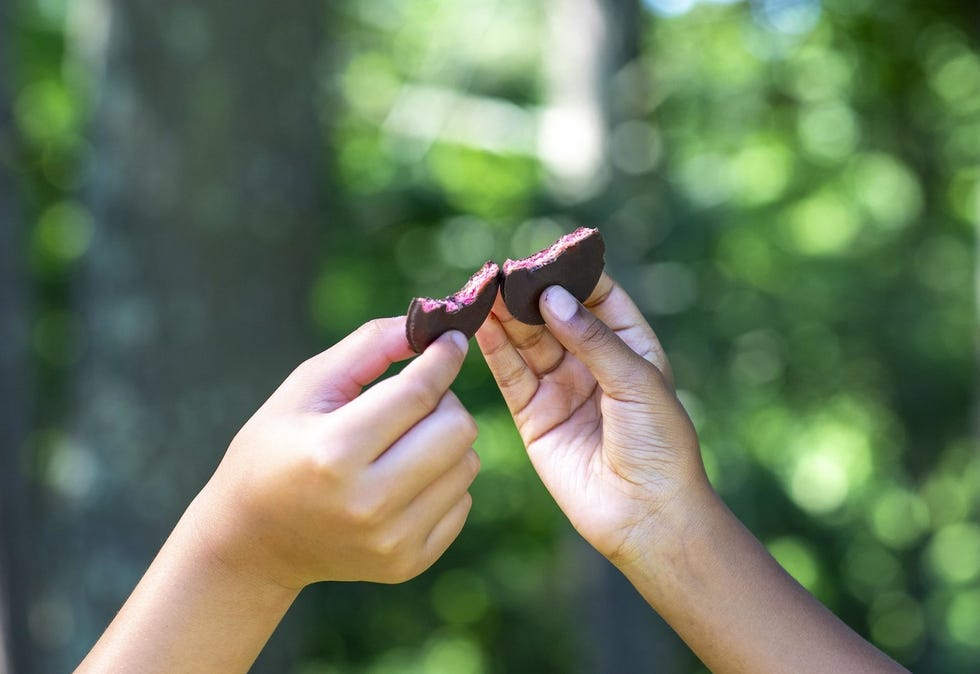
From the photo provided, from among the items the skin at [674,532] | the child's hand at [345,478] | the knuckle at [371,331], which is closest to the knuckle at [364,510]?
the child's hand at [345,478]

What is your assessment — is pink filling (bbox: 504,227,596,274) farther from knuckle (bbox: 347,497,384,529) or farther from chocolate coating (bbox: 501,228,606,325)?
knuckle (bbox: 347,497,384,529)

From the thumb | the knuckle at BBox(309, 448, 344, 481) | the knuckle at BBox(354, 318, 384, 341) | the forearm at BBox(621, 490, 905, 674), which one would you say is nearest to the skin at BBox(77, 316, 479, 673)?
the knuckle at BBox(309, 448, 344, 481)

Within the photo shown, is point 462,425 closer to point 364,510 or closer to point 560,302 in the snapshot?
point 364,510

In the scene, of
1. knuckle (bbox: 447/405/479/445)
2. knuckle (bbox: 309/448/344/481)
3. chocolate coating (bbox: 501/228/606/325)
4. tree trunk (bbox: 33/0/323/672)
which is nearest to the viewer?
knuckle (bbox: 309/448/344/481)

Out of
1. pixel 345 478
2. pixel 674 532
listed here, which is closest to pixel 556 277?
pixel 674 532

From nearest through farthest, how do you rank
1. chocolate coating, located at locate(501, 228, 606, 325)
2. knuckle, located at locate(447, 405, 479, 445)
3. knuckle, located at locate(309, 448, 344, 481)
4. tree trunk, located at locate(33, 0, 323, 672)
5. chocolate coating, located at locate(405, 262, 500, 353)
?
knuckle, located at locate(309, 448, 344, 481) < knuckle, located at locate(447, 405, 479, 445) < chocolate coating, located at locate(405, 262, 500, 353) < chocolate coating, located at locate(501, 228, 606, 325) < tree trunk, located at locate(33, 0, 323, 672)

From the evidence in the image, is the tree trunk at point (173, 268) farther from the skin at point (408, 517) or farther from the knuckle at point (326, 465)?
the knuckle at point (326, 465)

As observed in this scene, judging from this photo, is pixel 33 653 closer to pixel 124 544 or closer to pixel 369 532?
pixel 124 544

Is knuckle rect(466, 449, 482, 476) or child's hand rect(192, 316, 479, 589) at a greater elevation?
child's hand rect(192, 316, 479, 589)
